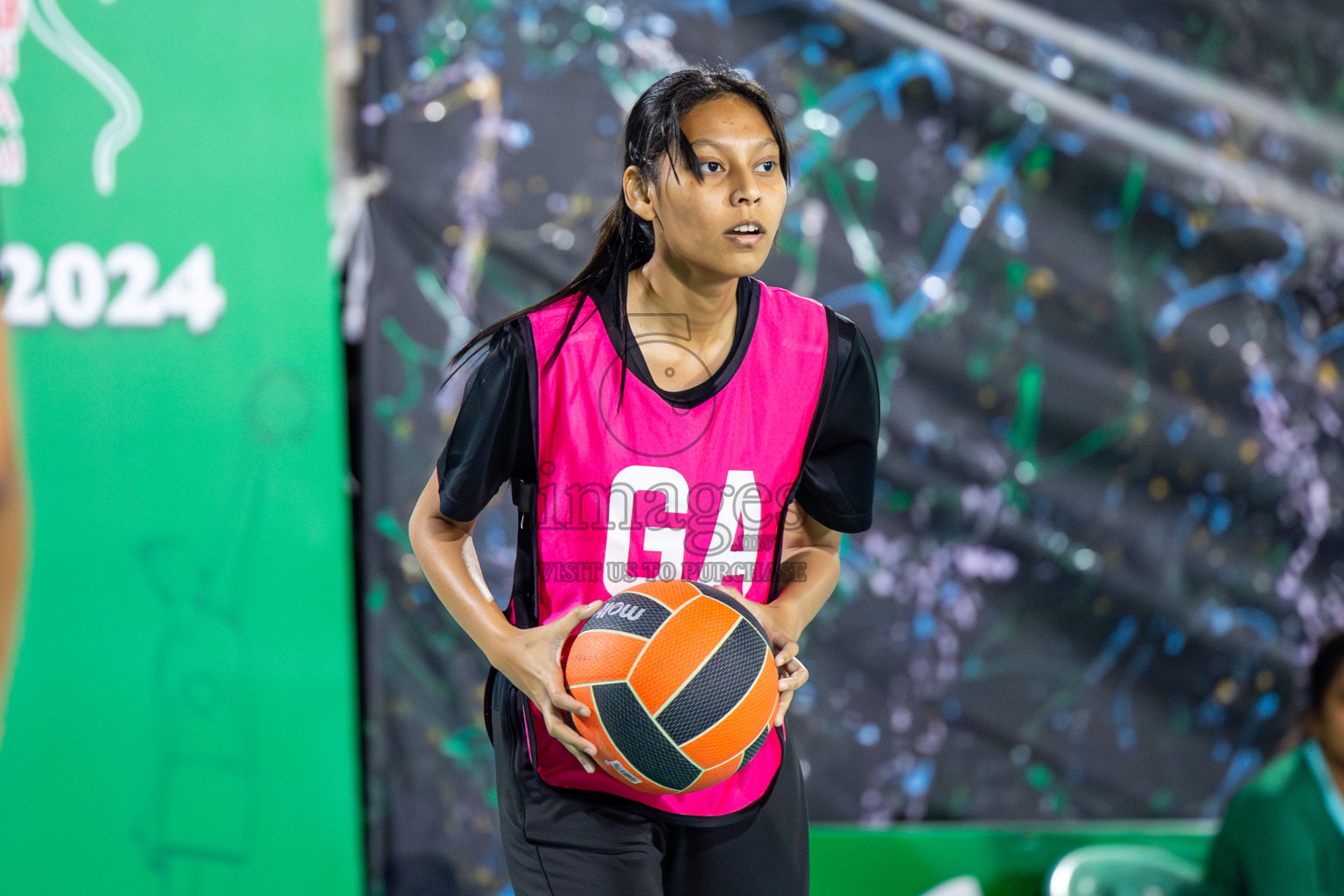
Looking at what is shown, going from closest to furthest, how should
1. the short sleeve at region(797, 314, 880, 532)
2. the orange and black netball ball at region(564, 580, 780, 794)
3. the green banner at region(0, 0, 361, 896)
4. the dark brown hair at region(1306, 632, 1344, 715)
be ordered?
the orange and black netball ball at region(564, 580, 780, 794)
the short sleeve at region(797, 314, 880, 532)
the dark brown hair at region(1306, 632, 1344, 715)
the green banner at region(0, 0, 361, 896)

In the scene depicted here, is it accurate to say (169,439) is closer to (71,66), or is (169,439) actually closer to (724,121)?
(71,66)

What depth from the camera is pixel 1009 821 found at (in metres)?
3.07

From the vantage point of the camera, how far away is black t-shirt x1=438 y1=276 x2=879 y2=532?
1.55 meters

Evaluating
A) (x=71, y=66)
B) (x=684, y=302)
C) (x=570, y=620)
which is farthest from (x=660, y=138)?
(x=71, y=66)

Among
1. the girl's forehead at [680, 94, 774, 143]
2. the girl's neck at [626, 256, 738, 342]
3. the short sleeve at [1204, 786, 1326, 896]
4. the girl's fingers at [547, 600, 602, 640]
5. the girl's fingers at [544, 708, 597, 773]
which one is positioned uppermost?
the girl's forehead at [680, 94, 774, 143]

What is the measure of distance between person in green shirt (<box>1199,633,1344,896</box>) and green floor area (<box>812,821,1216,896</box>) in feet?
2.23

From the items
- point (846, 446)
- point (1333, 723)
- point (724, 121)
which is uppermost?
point (724, 121)

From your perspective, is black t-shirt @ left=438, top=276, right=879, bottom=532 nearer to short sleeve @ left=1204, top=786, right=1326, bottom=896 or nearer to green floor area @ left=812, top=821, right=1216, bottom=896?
short sleeve @ left=1204, top=786, right=1326, bottom=896

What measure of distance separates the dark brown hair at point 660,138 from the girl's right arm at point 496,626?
26cm

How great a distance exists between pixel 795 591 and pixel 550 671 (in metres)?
0.40

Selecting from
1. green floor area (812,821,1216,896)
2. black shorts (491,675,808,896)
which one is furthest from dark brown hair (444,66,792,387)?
green floor area (812,821,1216,896)

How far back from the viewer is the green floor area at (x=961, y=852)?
289cm

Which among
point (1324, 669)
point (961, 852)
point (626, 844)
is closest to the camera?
point (626, 844)

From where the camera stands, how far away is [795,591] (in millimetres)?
1671
